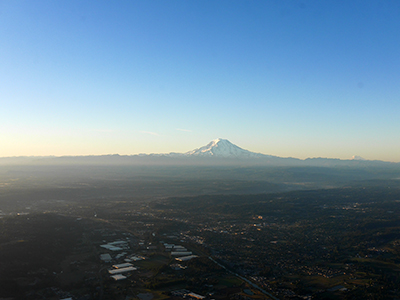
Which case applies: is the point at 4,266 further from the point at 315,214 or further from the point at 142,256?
the point at 315,214

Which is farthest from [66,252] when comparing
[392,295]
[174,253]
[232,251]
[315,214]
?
[315,214]

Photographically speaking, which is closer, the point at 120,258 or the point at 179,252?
the point at 120,258

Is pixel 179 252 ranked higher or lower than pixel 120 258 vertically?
lower

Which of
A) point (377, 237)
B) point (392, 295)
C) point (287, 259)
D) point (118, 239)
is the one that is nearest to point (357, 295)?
point (392, 295)

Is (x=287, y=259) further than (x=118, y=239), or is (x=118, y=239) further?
(x=118, y=239)

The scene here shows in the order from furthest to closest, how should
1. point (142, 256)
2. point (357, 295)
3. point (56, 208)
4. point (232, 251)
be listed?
point (56, 208), point (232, 251), point (142, 256), point (357, 295)

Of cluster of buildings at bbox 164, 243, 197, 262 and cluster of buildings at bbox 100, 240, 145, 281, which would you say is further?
cluster of buildings at bbox 164, 243, 197, 262

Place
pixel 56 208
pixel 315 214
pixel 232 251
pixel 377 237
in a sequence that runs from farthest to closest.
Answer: pixel 56 208
pixel 315 214
pixel 377 237
pixel 232 251

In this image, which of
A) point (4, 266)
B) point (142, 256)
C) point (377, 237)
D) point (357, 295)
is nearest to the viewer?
point (357, 295)

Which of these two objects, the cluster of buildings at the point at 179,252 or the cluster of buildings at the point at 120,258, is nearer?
the cluster of buildings at the point at 120,258
